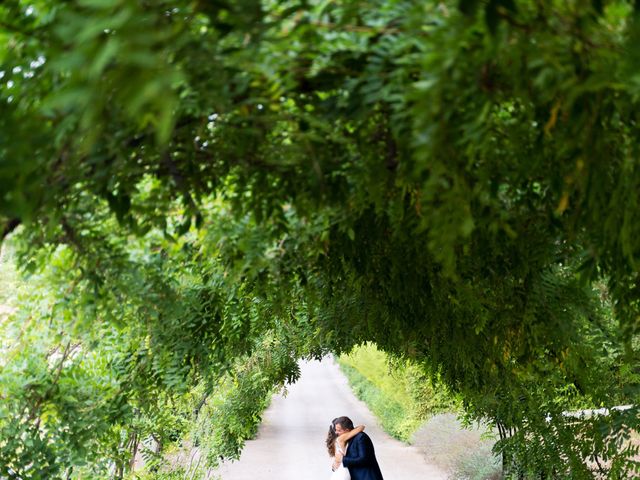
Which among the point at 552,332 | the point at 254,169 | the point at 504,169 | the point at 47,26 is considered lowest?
the point at 552,332

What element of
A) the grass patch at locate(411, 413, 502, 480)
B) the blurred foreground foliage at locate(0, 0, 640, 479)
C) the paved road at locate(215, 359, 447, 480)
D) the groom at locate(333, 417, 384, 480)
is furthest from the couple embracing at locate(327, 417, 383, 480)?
the paved road at locate(215, 359, 447, 480)

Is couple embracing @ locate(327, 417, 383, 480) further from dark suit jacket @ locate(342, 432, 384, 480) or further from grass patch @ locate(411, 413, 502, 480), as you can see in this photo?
grass patch @ locate(411, 413, 502, 480)

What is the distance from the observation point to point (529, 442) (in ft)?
22.4

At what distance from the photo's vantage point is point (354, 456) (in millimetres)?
7754

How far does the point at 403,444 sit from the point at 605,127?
654 inches

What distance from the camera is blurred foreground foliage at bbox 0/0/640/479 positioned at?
4.34 ft

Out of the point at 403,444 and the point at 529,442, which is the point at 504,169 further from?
the point at 403,444

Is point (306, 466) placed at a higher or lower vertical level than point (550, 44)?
lower

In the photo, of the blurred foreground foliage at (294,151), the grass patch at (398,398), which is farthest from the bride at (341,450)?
the grass patch at (398,398)

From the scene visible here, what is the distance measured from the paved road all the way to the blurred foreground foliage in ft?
33.2

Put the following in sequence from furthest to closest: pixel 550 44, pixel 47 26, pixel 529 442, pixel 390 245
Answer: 1. pixel 529 442
2. pixel 390 245
3. pixel 47 26
4. pixel 550 44

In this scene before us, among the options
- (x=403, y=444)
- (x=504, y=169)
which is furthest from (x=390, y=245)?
(x=403, y=444)

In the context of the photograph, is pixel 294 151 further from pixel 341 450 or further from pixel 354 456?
pixel 341 450

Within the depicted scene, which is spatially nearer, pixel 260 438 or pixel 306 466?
pixel 306 466
